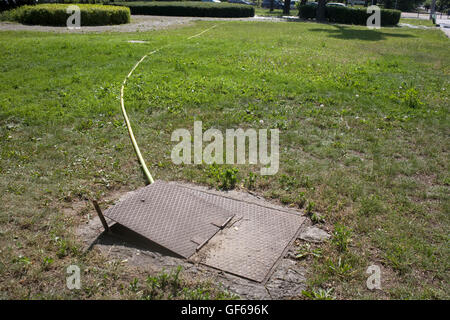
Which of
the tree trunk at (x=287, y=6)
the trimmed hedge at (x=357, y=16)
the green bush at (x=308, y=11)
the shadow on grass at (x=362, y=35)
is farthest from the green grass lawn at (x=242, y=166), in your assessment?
the tree trunk at (x=287, y=6)

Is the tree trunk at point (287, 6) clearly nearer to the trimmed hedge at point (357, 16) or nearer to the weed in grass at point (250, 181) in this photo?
the trimmed hedge at point (357, 16)

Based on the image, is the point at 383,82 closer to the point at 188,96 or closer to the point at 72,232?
the point at 188,96

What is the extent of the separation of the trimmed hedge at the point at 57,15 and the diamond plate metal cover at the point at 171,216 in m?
16.3

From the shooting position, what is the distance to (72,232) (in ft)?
11.0

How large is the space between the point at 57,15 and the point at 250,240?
57.0 ft

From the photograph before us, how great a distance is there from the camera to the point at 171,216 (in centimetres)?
351

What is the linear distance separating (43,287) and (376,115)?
5477mm

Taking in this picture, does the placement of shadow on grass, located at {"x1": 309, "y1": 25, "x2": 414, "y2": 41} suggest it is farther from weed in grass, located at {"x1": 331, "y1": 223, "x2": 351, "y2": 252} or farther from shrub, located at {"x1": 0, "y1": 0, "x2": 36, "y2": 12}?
shrub, located at {"x1": 0, "y1": 0, "x2": 36, "y2": 12}

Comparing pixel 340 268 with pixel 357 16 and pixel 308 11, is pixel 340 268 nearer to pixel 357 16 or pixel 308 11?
pixel 357 16

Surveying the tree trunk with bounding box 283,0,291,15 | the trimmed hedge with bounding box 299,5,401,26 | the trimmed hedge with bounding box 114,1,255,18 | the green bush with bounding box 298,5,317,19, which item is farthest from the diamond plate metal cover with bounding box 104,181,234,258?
the tree trunk with bounding box 283,0,291,15

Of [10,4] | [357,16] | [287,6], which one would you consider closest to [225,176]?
[10,4]

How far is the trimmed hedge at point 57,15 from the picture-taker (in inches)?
669

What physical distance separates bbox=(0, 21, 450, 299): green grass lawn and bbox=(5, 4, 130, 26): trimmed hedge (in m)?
7.73
